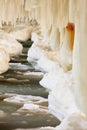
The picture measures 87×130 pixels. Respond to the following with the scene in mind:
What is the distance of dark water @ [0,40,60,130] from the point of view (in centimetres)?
436

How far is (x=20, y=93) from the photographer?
6031 mm

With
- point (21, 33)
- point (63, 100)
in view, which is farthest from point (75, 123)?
point (21, 33)

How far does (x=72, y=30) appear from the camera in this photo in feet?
21.1

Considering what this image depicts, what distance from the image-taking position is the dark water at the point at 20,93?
4363 millimetres

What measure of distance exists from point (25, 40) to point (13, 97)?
311 inches

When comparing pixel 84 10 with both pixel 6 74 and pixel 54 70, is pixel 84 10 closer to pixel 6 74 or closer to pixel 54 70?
pixel 54 70

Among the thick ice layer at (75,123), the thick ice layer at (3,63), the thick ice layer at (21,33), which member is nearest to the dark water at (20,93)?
the thick ice layer at (3,63)

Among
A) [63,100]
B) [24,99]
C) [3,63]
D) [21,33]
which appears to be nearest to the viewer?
[63,100]

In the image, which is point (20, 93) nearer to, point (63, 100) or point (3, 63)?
point (63, 100)

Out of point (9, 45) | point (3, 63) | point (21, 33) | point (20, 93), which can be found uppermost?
point (21, 33)

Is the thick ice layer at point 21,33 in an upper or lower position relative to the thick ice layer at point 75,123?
upper

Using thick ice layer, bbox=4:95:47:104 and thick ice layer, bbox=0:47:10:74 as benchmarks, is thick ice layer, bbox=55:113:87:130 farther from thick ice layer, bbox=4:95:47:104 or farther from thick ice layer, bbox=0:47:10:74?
thick ice layer, bbox=0:47:10:74

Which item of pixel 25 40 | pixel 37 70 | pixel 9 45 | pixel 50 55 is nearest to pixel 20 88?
pixel 37 70

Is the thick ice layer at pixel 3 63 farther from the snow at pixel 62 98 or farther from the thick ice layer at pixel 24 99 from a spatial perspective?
the thick ice layer at pixel 24 99
